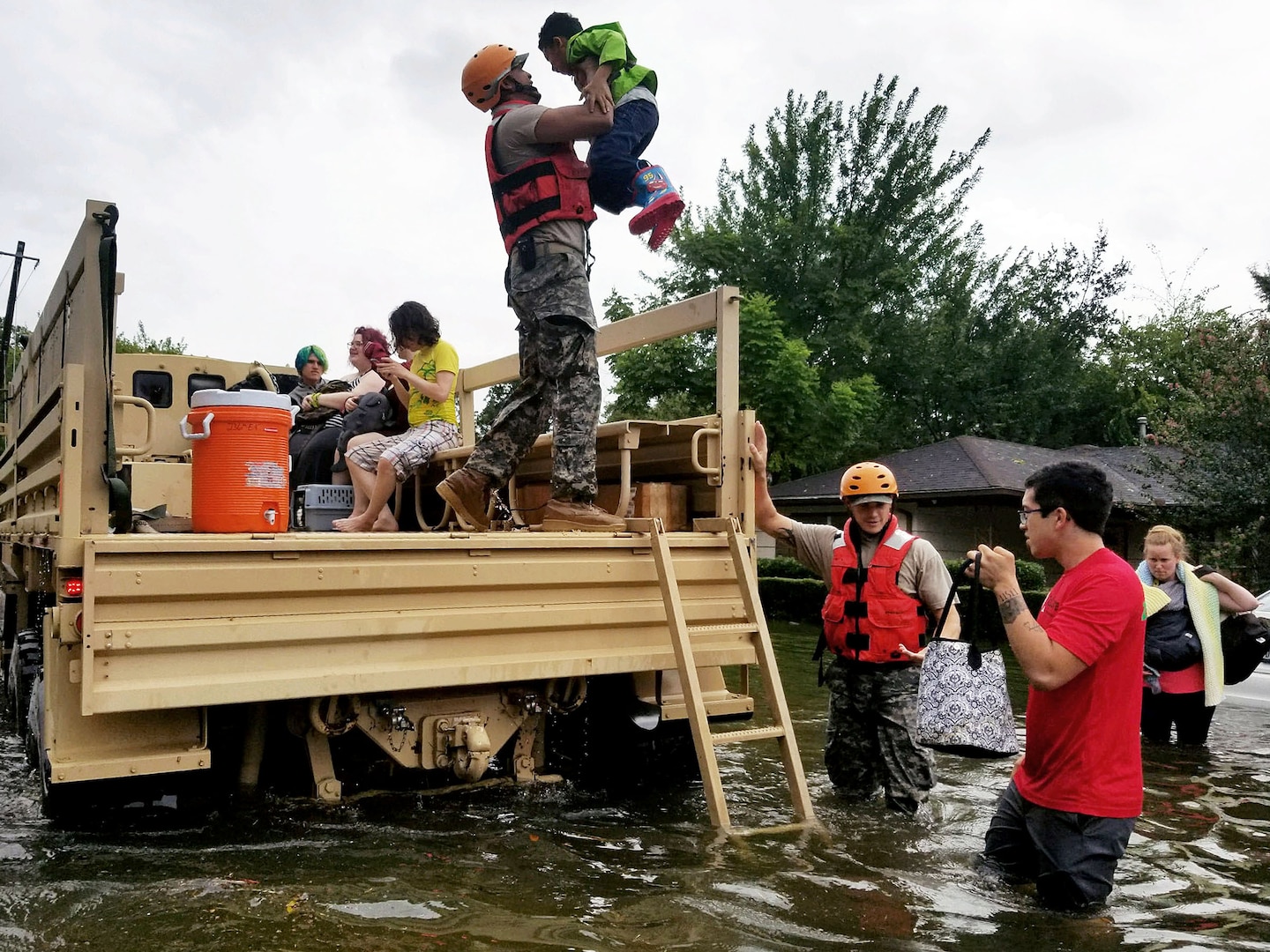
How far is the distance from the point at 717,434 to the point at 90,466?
2499 mm

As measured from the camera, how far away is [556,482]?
16.4 ft

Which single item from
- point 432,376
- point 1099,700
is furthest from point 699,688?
point 432,376

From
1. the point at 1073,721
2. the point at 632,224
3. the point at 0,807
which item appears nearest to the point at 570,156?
the point at 632,224

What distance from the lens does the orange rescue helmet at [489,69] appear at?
16.9 feet

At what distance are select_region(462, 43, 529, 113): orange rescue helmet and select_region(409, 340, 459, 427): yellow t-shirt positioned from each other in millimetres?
1241

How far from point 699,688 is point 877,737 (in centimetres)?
102

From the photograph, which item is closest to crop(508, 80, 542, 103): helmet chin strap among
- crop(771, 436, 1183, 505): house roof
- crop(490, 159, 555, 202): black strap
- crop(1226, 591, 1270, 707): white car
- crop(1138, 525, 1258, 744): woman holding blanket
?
crop(490, 159, 555, 202): black strap

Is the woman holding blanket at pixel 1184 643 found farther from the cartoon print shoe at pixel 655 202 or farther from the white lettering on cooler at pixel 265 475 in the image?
the white lettering on cooler at pixel 265 475

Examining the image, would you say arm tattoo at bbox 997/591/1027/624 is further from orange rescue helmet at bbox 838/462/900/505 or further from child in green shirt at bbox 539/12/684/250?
child in green shirt at bbox 539/12/684/250

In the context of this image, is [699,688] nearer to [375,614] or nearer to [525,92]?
[375,614]

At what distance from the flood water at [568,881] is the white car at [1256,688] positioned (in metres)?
3.03

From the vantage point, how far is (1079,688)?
3.78 metres

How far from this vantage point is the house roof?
938 inches

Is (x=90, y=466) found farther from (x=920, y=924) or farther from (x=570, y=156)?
(x=920, y=924)
